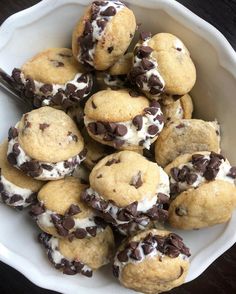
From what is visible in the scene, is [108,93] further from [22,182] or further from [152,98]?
[22,182]

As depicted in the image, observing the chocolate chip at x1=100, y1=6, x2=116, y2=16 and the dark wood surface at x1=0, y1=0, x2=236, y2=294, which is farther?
the dark wood surface at x1=0, y1=0, x2=236, y2=294

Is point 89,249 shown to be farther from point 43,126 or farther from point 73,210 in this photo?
point 43,126

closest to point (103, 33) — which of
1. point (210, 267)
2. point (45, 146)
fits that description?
point (45, 146)

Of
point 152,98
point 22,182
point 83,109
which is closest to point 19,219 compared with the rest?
point 22,182

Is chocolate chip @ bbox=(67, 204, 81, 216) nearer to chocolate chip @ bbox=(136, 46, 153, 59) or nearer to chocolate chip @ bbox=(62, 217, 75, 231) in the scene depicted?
chocolate chip @ bbox=(62, 217, 75, 231)

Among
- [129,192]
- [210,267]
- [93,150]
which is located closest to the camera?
[129,192]

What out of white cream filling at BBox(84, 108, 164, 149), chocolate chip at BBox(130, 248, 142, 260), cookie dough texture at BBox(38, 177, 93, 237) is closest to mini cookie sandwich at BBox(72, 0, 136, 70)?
white cream filling at BBox(84, 108, 164, 149)
